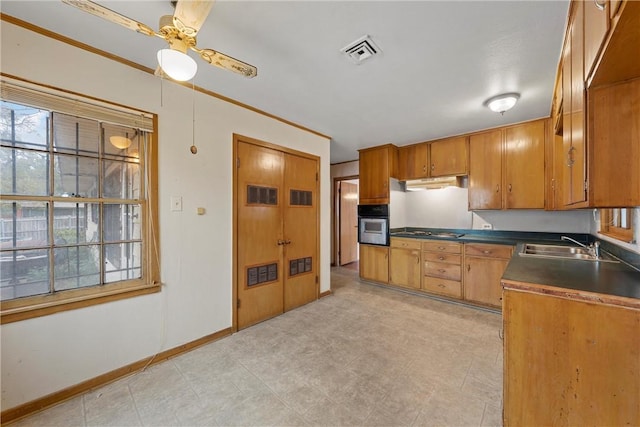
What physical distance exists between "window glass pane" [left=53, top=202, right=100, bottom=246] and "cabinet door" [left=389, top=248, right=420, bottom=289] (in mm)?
3701

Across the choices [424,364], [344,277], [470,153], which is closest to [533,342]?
[424,364]

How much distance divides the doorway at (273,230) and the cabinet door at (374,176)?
115 centimetres

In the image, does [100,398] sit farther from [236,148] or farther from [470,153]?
[470,153]

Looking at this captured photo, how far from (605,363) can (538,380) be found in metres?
0.29

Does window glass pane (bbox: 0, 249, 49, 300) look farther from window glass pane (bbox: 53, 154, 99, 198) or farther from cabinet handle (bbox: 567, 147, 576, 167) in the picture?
cabinet handle (bbox: 567, 147, 576, 167)

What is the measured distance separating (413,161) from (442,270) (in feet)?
5.97

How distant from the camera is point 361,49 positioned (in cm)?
172

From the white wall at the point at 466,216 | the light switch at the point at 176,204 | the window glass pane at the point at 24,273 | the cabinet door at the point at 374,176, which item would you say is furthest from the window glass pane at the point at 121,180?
the white wall at the point at 466,216

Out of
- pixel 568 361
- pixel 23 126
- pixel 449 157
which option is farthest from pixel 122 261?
pixel 449 157

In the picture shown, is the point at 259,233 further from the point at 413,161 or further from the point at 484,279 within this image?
the point at 484,279

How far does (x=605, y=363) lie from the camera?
109 centimetres

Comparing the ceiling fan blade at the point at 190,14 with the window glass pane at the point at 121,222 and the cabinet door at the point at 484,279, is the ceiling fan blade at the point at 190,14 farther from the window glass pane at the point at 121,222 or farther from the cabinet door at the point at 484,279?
the cabinet door at the point at 484,279

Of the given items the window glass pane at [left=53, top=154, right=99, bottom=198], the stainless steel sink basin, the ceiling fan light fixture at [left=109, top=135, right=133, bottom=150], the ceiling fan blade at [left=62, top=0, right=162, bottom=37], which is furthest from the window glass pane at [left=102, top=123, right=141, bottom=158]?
the stainless steel sink basin

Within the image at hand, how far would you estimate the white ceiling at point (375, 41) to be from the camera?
142 cm
